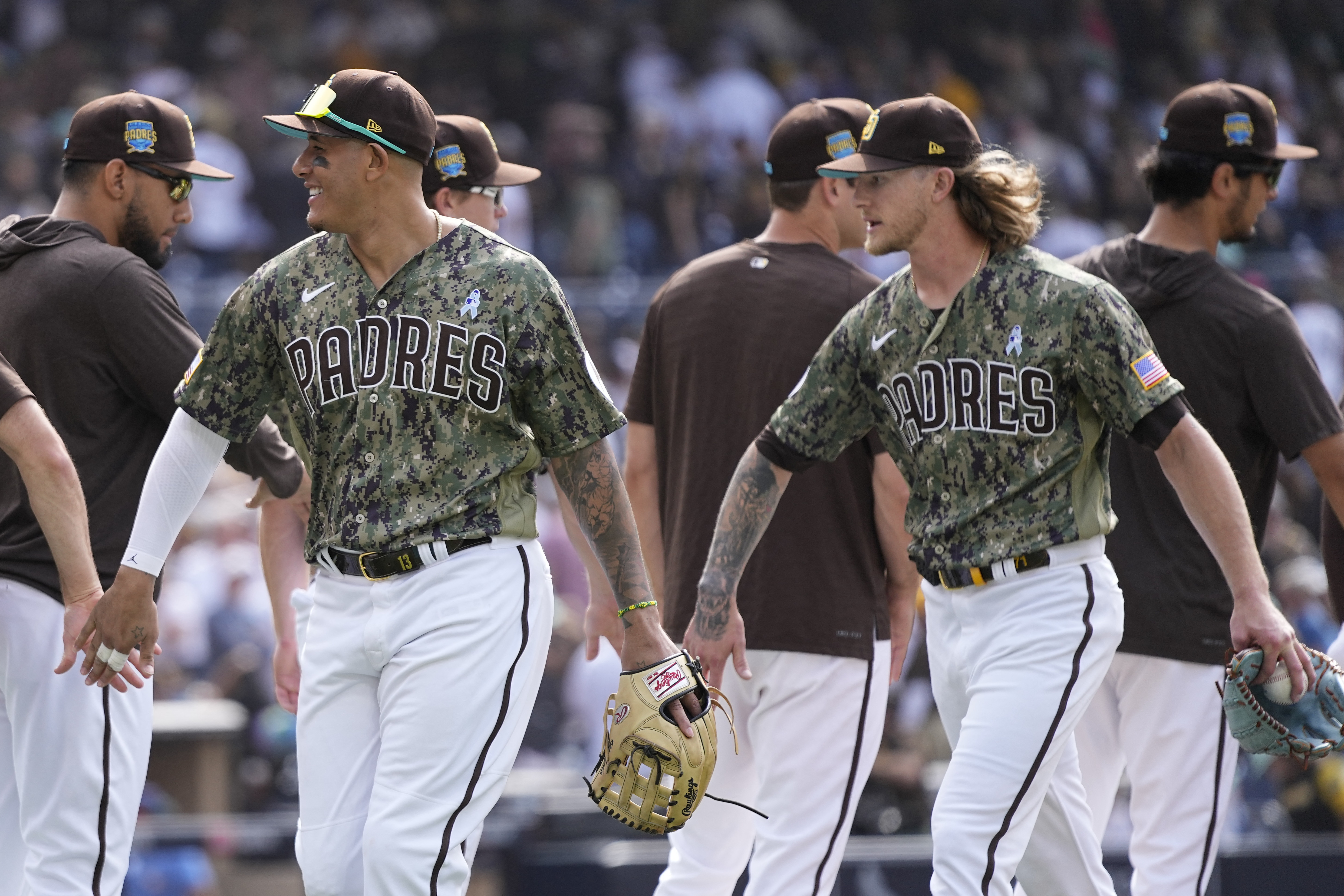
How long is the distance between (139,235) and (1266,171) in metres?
3.30

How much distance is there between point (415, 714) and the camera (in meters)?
3.56

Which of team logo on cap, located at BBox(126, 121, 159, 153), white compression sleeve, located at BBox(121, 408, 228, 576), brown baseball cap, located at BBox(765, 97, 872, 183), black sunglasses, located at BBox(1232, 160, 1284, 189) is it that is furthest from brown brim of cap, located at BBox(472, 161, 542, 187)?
black sunglasses, located at BBox(1232, 160, 1284, 189)

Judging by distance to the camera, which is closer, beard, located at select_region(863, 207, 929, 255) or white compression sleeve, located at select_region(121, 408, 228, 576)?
white compression sleeve, located at select_region(121, 408, 228, 576)

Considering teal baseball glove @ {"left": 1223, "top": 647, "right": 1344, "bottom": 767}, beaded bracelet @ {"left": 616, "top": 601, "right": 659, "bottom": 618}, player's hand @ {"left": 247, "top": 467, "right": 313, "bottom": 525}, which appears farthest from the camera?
player's hand @ {"left": 247, "top": 467, "right": 313, "bottom": 525}

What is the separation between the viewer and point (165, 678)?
983 centimetres

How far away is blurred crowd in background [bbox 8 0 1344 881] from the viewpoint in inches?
504

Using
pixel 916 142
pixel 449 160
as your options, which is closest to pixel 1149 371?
pixel 916 142

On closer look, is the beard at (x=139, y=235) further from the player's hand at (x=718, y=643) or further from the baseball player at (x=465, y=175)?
the player's hand at (x=718, y=643)

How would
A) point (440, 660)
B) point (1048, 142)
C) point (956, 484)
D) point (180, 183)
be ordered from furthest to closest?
point (1048, 142), point (180, 183), point (956, 484), point (440, 660)

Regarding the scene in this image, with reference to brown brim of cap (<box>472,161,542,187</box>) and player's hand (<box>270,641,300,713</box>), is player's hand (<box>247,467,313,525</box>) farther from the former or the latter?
brown brim of cap (<box>472,161,542,187</box>)

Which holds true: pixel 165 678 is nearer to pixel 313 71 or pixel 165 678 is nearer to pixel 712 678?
pixel 712 678

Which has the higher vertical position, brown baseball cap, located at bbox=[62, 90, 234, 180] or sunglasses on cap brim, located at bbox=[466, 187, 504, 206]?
brown baseball cap, located at bbox=[62, 90, 234, 180]

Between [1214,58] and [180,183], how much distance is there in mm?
14734

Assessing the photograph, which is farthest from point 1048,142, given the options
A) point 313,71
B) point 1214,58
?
point 313,71
